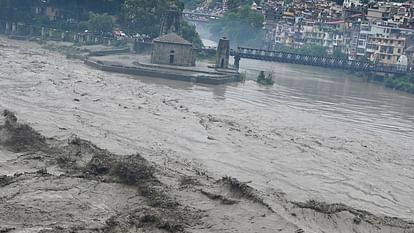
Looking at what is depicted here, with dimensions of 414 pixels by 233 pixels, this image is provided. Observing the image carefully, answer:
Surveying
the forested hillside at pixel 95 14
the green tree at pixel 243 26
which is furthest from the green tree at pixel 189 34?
the green tree at pixel 243 26

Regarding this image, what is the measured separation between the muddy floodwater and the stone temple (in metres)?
4.28

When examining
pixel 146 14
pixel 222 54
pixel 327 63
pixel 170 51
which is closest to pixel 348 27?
pixel 327 63

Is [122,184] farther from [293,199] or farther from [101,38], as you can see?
[101,38]

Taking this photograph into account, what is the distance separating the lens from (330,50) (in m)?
63.9

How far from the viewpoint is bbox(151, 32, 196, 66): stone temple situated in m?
37.6

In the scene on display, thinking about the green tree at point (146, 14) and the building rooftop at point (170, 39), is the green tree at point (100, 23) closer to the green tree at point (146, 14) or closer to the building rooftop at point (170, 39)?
the green tree at point (146, 14)

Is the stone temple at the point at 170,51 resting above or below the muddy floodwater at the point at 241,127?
above

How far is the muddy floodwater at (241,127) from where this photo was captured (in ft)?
49.2

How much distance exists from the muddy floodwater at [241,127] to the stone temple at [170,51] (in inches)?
169

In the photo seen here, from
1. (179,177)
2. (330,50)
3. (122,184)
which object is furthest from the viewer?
(330,50)

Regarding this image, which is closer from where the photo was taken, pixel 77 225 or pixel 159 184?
pixel 77 225

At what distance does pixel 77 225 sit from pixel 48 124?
8.57m

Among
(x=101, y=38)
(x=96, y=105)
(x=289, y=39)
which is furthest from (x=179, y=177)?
(x=289, y=39)

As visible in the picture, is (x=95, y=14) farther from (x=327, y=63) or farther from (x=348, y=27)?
(x=348, y=27)
